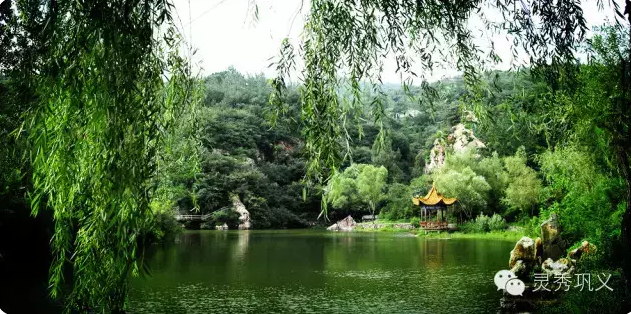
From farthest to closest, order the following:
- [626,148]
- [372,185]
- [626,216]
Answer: [372,185] → [626,148] → [626,216]

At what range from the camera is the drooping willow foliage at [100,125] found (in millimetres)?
1575

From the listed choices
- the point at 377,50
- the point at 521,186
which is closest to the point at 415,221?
the point at 521,186

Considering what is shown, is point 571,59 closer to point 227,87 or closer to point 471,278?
point 471,278

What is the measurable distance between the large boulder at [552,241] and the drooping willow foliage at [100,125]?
8.99 m

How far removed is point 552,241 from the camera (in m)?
9.40

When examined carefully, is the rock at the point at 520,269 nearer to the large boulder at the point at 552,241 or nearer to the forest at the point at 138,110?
the large boulder at the point at 552,241

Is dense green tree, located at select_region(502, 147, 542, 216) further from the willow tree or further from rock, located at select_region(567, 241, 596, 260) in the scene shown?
the willow tree

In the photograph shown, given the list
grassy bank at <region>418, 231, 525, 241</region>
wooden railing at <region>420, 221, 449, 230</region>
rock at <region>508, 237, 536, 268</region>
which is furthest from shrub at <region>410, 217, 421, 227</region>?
rock at <region>508, 237, 536, 268</region>

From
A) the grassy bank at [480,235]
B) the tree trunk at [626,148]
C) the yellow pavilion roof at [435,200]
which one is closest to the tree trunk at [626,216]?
the tree trunk at [626,148]

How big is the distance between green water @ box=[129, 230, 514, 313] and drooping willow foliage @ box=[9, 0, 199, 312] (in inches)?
196

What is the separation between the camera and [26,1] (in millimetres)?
1969

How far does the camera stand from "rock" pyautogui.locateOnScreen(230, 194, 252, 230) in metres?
26.8

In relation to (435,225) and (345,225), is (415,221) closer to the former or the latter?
(435,225)

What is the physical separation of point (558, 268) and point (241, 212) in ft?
67.6
